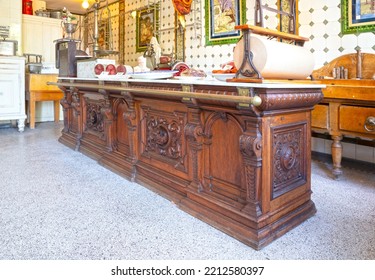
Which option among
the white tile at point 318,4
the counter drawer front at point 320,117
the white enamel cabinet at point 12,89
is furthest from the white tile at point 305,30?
the white enamel cabinet at point 12,89

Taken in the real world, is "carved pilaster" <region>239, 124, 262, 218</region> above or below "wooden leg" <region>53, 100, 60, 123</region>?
below

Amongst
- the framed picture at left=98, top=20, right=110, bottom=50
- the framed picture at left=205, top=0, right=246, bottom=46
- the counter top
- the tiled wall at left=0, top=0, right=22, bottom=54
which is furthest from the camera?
the framed picture at left=98, top=20, right=110, bottom=50

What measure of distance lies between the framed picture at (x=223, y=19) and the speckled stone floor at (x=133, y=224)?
268 centimetres

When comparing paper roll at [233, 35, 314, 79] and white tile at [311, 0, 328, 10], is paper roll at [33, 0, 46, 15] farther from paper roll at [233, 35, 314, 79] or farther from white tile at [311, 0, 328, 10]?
paper roll at [233, 35, 314, 79]

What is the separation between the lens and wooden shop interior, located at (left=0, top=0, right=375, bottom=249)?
1735mm

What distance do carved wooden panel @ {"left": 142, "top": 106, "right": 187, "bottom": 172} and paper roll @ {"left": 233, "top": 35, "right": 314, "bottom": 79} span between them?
0.64 metres

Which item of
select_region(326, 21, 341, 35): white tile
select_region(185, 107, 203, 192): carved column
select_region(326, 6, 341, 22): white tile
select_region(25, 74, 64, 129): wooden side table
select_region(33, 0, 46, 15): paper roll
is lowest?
select_region(185, 107, 203, 192): carved column

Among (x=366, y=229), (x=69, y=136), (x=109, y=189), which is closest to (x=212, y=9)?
(x=69, y=136)

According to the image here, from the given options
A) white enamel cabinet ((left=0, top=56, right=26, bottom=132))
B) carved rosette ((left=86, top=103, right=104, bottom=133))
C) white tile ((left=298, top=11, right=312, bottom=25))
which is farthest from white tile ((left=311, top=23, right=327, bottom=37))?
white enamel cabinet ((left=0, top=56, right=26, bottom=132))

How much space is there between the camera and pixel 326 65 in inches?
140

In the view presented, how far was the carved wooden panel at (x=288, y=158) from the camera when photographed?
1830mm

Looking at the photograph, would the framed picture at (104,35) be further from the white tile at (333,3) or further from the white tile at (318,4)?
the white tile at (333,3)

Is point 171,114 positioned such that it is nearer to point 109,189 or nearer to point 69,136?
point 109,189
